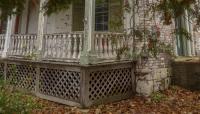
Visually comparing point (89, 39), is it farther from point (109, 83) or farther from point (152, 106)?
point (152, 106)

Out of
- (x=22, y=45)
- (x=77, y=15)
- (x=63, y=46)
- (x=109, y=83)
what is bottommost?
(x=109, y=83)

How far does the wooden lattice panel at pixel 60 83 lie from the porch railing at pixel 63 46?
485mm

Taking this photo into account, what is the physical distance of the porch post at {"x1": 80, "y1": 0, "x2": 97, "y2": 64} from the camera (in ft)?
27.1

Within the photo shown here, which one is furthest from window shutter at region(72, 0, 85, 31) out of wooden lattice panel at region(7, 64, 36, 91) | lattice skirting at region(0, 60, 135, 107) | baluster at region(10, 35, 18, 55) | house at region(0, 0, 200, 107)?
lattice skirting at region(0, 60, 135, 107)

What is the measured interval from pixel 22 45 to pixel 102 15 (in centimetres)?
356

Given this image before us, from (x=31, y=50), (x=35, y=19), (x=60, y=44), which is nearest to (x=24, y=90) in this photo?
(x=31, y=50)

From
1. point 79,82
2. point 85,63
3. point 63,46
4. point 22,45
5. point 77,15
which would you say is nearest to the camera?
point 85,63

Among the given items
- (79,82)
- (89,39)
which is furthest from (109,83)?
(89,39)

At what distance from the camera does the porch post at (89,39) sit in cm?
827

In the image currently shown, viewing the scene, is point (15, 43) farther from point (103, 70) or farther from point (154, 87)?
point (154, 87)

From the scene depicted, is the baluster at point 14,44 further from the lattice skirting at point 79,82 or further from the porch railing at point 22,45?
the lattice skirting at point 79,82

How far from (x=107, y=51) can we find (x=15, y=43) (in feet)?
13.8

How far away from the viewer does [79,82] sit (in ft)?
28.1

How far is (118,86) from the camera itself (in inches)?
367
